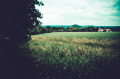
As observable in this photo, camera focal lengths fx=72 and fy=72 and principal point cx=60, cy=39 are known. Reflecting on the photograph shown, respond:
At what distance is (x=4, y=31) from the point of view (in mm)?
7758

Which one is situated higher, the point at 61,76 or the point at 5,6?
the point at 5,6

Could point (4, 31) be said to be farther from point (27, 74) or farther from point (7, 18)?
point (27, 74)

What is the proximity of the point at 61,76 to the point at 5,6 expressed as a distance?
7.44 metres

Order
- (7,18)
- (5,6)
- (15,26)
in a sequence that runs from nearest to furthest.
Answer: (5,6) < (7,18) < (15,26)

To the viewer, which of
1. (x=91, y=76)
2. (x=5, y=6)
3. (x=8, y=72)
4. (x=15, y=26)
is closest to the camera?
(x=91, y=76)

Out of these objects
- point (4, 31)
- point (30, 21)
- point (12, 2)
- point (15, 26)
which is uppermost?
point (12, 2)

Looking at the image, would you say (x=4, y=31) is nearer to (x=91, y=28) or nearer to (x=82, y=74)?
(x=82, y=74)

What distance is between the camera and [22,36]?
27.2ft

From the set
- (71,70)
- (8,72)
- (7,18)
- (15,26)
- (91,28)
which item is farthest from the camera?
(91,28)

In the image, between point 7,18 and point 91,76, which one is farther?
point 7,18

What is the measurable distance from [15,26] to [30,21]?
5.84 feet

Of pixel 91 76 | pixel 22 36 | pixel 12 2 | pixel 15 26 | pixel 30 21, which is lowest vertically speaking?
pixel 91 76

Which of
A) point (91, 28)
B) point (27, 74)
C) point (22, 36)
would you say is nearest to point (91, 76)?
point (27, 74)

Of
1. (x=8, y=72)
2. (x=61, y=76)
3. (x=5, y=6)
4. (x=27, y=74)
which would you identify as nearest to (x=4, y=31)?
(x=5, y=6)
